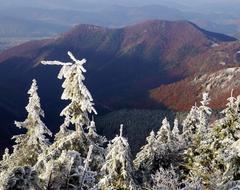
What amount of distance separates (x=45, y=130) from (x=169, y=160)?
2428 cm

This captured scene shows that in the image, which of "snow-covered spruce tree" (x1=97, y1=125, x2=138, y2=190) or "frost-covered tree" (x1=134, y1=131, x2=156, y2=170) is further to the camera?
"frost-covered tree" (x1=134, y1=131, x2=156, y2=170)

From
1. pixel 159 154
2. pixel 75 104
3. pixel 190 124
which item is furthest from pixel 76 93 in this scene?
pixel 190 124

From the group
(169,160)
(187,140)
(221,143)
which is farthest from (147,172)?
(221,143)

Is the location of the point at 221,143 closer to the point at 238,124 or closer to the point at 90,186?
the point at 238,124

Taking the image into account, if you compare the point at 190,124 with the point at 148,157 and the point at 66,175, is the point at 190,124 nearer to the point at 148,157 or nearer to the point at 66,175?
the point at 148,157

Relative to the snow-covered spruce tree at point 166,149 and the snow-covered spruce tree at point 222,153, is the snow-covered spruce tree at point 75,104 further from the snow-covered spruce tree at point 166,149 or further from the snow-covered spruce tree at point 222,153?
the snow-covered spruce tree at point 166,149

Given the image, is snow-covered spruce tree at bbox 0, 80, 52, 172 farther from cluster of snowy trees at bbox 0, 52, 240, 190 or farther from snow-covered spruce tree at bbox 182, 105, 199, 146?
snow-covered spruce tree at bbox 182, 105, 199, 146

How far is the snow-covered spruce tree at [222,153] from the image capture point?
2355 cm

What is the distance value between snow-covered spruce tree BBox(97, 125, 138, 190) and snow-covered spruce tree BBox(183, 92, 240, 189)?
10.3 ft

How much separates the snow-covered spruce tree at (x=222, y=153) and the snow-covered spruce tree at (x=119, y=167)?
3.12 meters

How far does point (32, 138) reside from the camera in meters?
28.5

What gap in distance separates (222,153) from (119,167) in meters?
5.02

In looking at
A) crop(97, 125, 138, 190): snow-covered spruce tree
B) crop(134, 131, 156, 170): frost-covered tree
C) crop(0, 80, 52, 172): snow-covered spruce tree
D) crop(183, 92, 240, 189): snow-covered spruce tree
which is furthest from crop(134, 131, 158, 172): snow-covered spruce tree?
crop(97, 125, 138, 190): snow-covered spruce tree

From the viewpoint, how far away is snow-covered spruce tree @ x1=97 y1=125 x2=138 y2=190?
24.7 m
